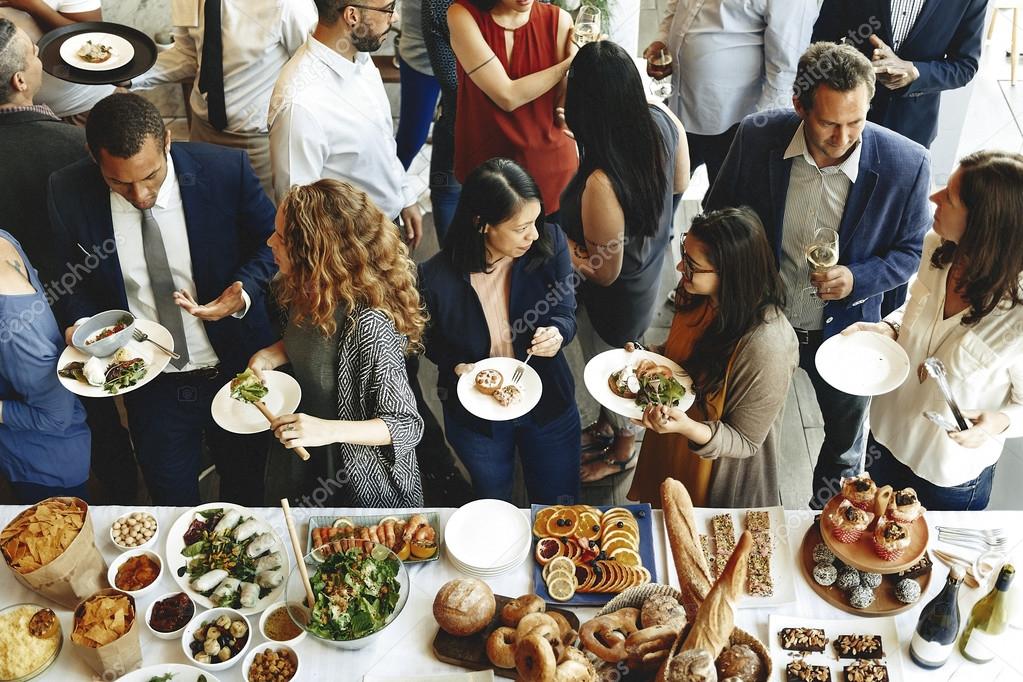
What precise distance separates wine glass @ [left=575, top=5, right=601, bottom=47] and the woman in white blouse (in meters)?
1.79

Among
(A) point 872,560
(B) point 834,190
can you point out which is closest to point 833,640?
(A) point 872,560

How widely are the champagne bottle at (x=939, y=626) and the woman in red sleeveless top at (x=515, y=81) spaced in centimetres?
240

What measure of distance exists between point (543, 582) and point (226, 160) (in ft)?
5.89

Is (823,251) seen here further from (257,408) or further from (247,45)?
(247,45)

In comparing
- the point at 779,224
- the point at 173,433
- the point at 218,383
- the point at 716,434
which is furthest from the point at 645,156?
the point at 173,433

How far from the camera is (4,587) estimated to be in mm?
2393

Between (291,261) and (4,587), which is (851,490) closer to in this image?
(291,261)

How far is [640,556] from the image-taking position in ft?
8.04

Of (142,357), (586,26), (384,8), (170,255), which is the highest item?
(384,8)

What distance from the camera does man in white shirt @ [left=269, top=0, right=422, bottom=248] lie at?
3.28m

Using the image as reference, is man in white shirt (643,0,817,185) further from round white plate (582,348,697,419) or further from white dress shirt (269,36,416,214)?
round white plate (582,348,697,419)

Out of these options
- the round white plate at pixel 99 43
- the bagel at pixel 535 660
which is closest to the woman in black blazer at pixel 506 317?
the bagel at pixel 535 660

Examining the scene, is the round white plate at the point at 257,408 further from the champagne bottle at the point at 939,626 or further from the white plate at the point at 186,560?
the champagne bottle at the point at 939,626

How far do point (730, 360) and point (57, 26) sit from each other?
3649 millimetres
